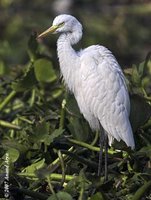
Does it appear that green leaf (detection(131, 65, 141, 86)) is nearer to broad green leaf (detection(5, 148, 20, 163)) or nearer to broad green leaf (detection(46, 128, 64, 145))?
broad green leaf (detection(46, 128, 64, 145))

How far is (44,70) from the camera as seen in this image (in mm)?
4137

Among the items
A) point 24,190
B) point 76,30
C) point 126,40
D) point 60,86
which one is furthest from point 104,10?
point 24,190

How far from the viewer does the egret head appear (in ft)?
12.0

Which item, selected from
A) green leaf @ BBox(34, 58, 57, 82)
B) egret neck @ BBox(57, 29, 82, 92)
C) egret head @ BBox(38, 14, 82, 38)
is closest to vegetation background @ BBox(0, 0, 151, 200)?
green leaf @ BBox(34, 58, 57, 82)

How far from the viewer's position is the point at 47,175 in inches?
118

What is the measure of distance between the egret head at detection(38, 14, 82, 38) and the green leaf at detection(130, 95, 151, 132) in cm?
44

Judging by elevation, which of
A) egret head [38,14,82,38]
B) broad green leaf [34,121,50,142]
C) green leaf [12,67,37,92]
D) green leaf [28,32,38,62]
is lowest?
broad green leaf [34,121,50,142]

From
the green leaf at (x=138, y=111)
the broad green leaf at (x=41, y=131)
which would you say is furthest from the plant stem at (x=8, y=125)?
the green leaf at (x=138, y=111)

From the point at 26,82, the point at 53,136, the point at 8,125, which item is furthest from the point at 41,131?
the point at 26,82

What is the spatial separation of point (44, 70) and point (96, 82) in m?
0.61

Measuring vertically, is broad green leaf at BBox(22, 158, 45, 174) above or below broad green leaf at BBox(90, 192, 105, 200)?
above

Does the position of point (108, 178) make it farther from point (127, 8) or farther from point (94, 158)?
point (127, 8)

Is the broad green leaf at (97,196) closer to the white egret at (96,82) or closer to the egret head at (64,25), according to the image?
the white egret at (96,82)

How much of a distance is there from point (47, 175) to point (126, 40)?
7.22 m
